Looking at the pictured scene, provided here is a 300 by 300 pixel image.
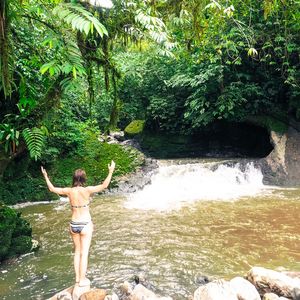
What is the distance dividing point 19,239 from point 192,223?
4.03m

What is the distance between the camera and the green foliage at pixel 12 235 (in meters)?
6.23

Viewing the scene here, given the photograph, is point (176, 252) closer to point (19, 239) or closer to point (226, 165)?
point (19, 239)

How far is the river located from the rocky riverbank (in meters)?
0.58

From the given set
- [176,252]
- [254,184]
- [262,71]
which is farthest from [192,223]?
[262,71]

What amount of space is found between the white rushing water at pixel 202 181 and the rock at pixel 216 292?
759 cm

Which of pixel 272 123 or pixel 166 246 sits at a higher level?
pixel 272 123

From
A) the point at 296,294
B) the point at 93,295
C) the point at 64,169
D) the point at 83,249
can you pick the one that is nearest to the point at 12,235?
the point at 83,249

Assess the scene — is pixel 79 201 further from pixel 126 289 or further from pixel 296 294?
pixel 296 294

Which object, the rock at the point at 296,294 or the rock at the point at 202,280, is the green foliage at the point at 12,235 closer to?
the rock at the point at 202,280

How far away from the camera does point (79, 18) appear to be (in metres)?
2.62

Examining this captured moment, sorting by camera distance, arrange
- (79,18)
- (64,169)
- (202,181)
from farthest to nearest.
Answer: (202,181) < (64,169) < (79,18)

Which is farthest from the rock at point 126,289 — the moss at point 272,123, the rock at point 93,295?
the moss at point 272,123

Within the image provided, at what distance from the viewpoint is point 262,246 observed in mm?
6906

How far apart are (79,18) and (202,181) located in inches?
454
